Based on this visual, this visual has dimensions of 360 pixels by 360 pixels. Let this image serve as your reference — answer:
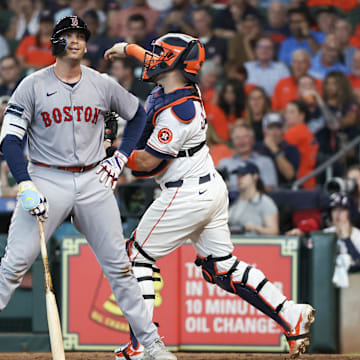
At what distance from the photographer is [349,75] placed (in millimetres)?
9391

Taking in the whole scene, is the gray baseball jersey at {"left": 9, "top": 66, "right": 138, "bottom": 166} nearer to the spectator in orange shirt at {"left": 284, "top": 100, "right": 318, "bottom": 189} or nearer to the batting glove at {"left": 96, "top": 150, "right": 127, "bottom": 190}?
the batting glove at {"left": 96, "top": 150, "right": 127, "bottom": 190}

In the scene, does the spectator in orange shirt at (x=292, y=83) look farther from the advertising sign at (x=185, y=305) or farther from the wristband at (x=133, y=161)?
the wristband at (x=133, y=161)

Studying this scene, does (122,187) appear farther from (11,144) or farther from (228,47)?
(228,47)

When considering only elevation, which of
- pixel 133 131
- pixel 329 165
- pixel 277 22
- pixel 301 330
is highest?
pixel 277 22

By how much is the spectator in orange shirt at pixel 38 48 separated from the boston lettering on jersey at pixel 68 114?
5.55 m

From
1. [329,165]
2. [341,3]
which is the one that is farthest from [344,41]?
[329,165]

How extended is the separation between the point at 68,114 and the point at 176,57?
32.1 inches

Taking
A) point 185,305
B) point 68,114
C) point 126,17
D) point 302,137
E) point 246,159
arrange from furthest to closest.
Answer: point 126,17
point 302,137
point 246,159
point 185,305
point 68,114

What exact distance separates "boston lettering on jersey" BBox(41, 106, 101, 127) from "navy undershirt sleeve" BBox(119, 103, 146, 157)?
1.09 ft

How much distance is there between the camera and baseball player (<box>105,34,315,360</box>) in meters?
4.66

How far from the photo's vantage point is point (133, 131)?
183 inches

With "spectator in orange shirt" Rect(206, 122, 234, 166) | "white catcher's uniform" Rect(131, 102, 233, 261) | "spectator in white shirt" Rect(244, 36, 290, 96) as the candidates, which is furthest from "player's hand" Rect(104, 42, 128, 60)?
"spectator in white shirt" Rect(244, 36, 290, 96)

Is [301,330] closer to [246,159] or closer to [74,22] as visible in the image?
[74,22]

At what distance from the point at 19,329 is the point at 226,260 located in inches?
91.2
